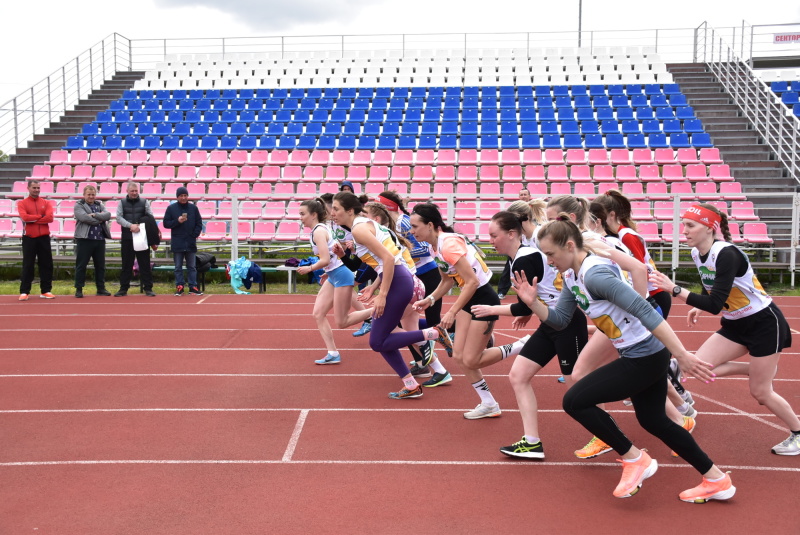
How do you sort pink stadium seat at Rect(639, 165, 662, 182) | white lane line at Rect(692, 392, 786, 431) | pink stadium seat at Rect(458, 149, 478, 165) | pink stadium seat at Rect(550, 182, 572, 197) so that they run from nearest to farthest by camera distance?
1. white lane line at Rect(692, 392, 786, 431)
2. pink stadium seat at Rect(550, 182, 572, 197)
3. pink stadium seat at Rect(639, 165, 662, 182)
4. pink stadium seat at Rect(458, 149, 478, 165)

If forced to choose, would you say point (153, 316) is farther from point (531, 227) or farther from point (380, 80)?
point (380, 80)

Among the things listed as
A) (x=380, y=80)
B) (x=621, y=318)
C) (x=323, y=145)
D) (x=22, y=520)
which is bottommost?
(x=22, y=520)

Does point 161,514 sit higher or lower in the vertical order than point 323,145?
lower

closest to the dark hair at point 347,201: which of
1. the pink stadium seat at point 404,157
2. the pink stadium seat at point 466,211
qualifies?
the pink stadium seat at point 466,211

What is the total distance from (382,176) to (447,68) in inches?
340

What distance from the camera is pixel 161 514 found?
3.93 metres

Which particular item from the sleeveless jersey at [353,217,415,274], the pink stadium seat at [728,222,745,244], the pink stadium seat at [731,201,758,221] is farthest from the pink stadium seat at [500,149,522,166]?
the sleeveless jersey at [353,217,415,274]

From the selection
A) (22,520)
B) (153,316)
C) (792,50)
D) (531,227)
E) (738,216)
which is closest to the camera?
(22,520)

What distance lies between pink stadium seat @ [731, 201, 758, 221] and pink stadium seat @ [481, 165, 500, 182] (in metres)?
5.28

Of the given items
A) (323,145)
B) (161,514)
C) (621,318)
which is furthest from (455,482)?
(323,145)

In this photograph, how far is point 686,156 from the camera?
60.5 ft

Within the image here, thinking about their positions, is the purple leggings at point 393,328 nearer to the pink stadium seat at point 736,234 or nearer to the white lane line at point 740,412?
the white lane line at point 740,412

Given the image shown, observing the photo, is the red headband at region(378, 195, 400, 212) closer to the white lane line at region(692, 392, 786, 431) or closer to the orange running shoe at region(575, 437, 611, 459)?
the orange running shoe at region(575, 437, 611, 459)

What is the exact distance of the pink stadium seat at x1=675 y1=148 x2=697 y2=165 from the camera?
716 inches
